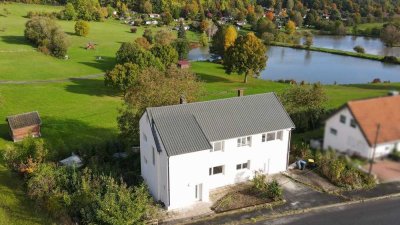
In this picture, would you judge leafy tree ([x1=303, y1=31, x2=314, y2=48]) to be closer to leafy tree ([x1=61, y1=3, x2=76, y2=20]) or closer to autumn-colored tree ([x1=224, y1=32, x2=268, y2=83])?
autumn-colored tree ([x1=224, y1=32, x2=268, y2=83])

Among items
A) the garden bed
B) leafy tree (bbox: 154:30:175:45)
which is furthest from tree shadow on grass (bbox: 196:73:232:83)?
the garden bed

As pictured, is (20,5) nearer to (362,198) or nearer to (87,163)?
(87,163)

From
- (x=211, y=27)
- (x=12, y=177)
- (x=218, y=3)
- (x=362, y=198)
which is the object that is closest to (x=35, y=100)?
(x=12, y=177)

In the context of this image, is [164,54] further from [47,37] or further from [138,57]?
[47,37]

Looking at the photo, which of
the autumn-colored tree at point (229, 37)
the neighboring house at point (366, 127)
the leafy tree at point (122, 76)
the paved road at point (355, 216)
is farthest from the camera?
the autumn-colored tree at point (229, 37)

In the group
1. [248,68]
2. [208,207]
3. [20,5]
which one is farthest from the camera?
[20,5]

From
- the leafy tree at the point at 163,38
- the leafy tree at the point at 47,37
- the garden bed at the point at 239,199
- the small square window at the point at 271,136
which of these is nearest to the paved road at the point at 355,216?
the garden bed at the point at 239,199

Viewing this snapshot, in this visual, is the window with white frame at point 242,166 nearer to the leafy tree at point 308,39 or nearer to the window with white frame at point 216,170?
the window with white frame at point 216,170
